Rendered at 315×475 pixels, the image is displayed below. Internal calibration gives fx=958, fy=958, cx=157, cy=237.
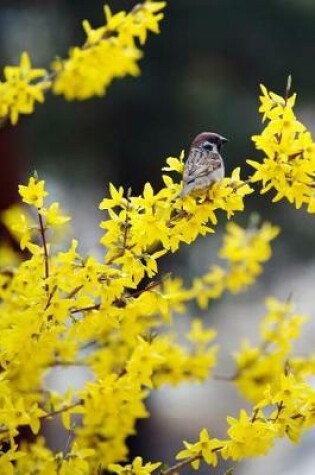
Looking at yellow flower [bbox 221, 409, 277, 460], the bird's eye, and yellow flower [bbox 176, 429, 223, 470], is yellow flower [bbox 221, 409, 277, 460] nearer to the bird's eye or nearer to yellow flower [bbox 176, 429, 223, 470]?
yellow flower [bbox 176, 429, 223, 470]

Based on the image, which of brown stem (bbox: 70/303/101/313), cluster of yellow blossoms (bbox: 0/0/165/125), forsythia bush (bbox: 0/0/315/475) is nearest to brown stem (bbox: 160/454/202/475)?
forsythia bush (bbox: 0/0/315/475)

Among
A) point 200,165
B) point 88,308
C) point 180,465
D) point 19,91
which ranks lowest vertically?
point 180,465

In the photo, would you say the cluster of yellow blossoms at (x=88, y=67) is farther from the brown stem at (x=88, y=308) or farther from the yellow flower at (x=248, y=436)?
the yellow flower at (x=248, y=436)

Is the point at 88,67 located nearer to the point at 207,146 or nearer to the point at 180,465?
the point at 207,146

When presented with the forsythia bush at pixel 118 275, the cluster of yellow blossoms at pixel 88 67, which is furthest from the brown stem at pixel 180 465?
the cluster of yellow blossoms at pixel 88 67

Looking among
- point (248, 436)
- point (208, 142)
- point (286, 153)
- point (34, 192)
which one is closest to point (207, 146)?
point (208, 142)

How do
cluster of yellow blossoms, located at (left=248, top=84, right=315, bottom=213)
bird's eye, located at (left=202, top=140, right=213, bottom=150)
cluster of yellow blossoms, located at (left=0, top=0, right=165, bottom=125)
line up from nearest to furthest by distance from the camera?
cluster of yellow blossoms, located at (left=248, top=84, right=315, bottom=213)
bird's eye, located at (left=202, top=140, right=213, bottom=150)
cluster of yellow blossoms, located at (left=0, top=0, right=165, bottom=125)

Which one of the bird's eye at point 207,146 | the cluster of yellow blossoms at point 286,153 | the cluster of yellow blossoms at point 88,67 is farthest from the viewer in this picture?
the cluster of yellow blossoms at point 88,67
